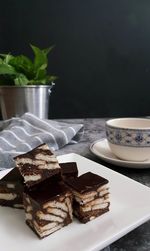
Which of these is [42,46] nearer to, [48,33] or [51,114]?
[48,33]

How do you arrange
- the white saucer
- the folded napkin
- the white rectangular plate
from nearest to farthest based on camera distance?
the white rectangular plate, the white saucer, the folded napkin

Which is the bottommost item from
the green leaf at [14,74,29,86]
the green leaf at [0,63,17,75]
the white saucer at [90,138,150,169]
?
the white saucer at [90,138,150,169]

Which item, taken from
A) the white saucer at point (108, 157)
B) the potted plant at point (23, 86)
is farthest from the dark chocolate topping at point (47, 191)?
the potted plant at point (23, 86)

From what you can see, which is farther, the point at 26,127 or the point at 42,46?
the point at 42,46

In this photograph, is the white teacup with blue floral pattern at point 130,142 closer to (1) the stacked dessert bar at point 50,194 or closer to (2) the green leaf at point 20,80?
(1) the stacked dessert bar at point 50,194

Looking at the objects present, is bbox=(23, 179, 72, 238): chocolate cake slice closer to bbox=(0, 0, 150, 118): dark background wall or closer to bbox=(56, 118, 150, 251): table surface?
bbox=(56, 118, 150, 251): table surface

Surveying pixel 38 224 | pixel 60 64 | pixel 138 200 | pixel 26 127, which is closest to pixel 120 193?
pixel 138 200

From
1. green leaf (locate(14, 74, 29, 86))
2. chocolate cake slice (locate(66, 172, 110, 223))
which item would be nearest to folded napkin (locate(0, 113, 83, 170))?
green leaf (locate(14, 74, 29, 86))
